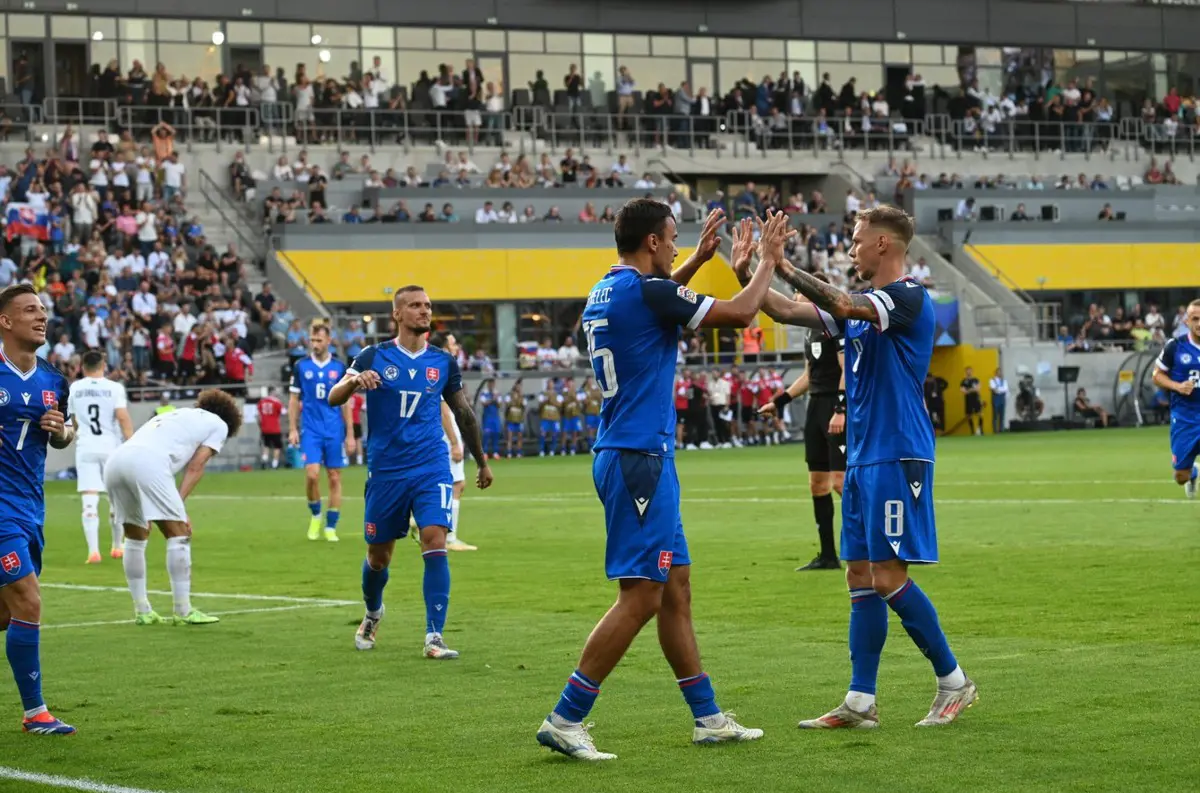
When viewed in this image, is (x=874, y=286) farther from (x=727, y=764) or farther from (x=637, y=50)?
(x=637, y=50)

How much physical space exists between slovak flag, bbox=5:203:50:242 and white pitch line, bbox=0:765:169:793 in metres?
35.7

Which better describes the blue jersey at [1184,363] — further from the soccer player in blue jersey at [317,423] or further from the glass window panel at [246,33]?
the glass window panel at [246,33]

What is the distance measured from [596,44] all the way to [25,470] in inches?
2126

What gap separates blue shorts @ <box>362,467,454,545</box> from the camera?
1176cm

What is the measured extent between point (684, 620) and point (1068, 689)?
94.2 inches

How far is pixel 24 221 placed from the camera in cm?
4150

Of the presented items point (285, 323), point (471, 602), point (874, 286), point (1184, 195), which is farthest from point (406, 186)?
point (874, 286)

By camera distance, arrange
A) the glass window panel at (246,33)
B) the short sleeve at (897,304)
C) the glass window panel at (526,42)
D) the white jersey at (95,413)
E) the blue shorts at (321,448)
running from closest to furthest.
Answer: the short sleeve at (897,304) → the white jersey at (95,413) → the blue shorts at (321,448) → the glass window panel at (246,33) → the glass window panel at (526,42)

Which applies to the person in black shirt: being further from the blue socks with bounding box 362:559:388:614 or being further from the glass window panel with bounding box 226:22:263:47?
the blue socks with bounding box 362:559:388:614

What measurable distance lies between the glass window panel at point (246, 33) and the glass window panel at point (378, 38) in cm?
348

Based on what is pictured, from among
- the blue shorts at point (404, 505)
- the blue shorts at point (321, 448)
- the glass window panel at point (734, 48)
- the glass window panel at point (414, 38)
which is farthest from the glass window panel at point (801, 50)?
the blue shorts at point (404, 505)

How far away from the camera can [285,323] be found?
44.3 m

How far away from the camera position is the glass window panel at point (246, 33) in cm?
5616

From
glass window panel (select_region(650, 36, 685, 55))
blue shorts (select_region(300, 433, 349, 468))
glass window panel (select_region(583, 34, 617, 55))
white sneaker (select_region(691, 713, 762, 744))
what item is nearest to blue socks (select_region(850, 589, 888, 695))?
white sneaker (select_region(691, 713, 762, 744))
